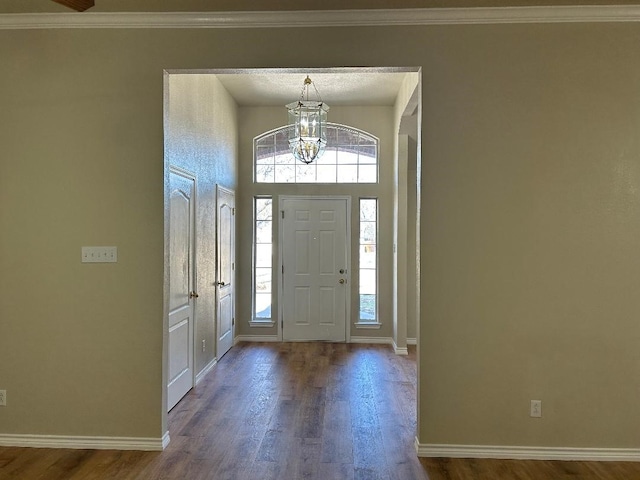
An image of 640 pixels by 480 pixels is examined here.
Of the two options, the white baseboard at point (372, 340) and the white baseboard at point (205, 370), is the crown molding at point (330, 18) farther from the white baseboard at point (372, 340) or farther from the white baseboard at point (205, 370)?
the white baseboard at point (372, 340)

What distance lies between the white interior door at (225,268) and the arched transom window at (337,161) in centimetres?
91

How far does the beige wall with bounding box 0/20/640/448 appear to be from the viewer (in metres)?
3.23

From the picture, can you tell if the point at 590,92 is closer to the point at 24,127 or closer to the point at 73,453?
the point at 24,127

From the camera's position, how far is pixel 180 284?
14.2ft

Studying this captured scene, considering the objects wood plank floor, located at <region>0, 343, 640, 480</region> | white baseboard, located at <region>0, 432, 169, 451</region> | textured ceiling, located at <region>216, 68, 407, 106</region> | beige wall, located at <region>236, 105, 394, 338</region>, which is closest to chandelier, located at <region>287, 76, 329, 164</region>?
textured ceiling, located at <region>216, 68, 407, 106</region>

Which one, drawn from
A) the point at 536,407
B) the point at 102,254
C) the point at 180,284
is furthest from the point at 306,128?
the point at 536,407

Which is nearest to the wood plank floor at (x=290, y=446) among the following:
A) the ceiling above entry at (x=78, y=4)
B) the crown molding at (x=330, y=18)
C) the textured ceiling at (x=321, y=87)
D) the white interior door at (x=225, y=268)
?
the white interior door at (x=225, y=268)

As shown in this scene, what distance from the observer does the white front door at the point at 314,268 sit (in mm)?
6914

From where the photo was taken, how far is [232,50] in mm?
3311

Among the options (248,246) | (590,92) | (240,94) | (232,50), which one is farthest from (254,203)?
(590,92)

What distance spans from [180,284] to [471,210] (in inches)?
99.5

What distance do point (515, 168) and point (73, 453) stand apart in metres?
3.47

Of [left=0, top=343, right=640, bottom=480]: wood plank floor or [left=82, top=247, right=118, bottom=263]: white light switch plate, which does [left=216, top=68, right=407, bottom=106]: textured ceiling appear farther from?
[left=0, top=343, right=640, bottom=480]: wood plank floor

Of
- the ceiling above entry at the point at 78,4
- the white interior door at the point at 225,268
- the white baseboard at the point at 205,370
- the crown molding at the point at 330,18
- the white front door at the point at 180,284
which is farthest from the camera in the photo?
the white interior door at the point at 225,268
